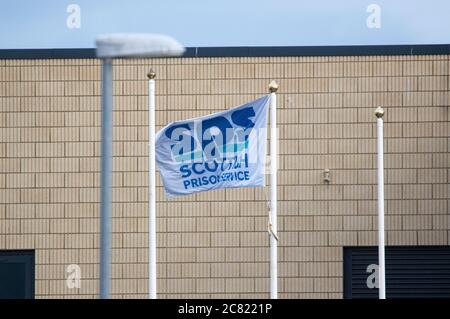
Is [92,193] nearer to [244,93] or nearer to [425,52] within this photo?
[244,93]

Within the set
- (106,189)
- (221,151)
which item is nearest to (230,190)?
(221,151)

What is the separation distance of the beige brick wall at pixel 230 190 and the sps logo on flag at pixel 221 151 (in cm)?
438

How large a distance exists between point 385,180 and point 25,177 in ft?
23.0

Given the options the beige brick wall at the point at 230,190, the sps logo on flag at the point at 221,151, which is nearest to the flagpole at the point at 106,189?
the sps logo on flag at the point at 221,151

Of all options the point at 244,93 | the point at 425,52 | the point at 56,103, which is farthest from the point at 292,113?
the point at 56,103

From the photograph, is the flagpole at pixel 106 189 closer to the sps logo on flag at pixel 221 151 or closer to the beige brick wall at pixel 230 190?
the sps logo on flag at pixel 221 151

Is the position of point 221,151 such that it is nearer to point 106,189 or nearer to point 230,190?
point 230,190

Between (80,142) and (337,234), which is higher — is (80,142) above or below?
above

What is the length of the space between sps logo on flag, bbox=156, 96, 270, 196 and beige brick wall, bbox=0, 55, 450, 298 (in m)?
4.38

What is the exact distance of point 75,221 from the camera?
2788cm

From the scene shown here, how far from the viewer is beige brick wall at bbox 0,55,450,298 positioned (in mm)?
27688

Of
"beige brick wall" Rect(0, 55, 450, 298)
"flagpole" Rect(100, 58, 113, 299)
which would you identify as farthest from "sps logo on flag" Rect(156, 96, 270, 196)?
"flagpole" Rect(100, 58, 113, 299)

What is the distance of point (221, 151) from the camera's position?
912 inches

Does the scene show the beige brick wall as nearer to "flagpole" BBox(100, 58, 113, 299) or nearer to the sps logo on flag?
the sps logo on flag
